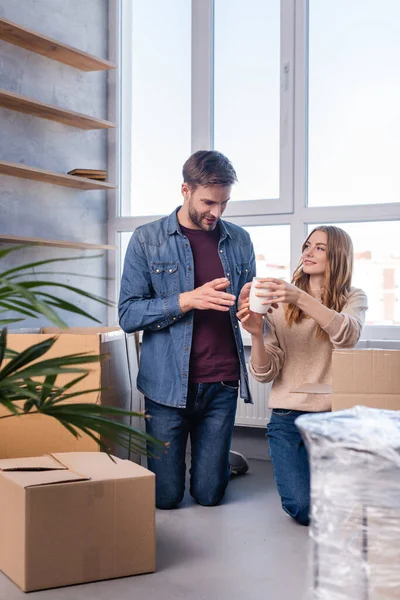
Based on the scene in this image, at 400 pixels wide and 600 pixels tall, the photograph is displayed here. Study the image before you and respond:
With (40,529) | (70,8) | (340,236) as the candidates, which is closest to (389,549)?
(40,529)

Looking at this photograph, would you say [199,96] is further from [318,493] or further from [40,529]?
[318,493]

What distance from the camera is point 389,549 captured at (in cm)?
121

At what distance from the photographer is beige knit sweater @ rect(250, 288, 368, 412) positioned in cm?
266

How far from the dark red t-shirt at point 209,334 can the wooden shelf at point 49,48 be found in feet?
3.97

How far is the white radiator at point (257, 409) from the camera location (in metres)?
3.53

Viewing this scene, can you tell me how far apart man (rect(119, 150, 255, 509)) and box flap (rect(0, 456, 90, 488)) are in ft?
2.03

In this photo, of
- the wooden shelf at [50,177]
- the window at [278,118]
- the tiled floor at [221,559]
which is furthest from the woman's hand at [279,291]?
the wooden shelf at [50,177]

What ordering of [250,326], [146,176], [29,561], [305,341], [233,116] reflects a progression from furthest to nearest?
[146,176] → [233,116] → [305,341] → [250,326] → [29,561]

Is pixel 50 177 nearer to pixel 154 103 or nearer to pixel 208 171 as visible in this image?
pixel 154 103

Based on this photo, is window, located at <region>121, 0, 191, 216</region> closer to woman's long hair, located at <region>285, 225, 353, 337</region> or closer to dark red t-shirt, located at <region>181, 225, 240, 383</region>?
dark red t-shirt, located at <region>181, 225, 240, 383</region>

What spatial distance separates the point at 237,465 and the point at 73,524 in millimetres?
1413

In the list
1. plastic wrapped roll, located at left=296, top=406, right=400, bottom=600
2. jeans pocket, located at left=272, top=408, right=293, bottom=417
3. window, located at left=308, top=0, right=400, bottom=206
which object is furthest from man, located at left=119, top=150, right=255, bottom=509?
plastic wrapped roll, located at left=296, top=406, right=400, bottom=600

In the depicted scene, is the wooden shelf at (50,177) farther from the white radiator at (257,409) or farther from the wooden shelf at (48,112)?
the white radiator at (257,409)

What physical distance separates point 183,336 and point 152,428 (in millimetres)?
373
